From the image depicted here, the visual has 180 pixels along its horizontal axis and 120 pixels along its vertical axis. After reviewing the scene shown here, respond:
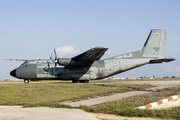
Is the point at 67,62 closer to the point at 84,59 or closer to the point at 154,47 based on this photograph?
the point at 84,59

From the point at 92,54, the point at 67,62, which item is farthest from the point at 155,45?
the point at 67,62

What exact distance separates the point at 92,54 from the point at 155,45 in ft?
34.6

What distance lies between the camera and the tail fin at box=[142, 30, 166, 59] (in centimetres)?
3095

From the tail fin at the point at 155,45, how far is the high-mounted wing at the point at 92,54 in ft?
26.2

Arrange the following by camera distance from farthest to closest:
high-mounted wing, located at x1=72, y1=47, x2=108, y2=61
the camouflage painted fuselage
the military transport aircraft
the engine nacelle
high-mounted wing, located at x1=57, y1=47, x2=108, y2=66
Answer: the camouflage painted fuselage < the military transport aircraft < the engine nacelle < high-mounted wing, located at x1=57, y1=47, x2=108, y2=66 < high-mounted wing, located at x1=72, y1=47, x2=108, y2=61

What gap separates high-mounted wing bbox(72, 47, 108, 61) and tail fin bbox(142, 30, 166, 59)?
314 inches

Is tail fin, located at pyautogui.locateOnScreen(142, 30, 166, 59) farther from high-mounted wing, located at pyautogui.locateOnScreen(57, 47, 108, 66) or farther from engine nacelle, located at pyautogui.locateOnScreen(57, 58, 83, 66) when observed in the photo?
engine nacelle, located at pyautogui.locateOnScreen(57, 58, 83, 66)

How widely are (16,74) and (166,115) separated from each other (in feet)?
77.8

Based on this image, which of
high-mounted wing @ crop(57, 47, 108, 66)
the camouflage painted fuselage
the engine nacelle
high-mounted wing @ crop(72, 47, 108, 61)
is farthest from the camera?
the camouflage painted fuselage

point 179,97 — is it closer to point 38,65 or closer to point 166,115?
point 166,115

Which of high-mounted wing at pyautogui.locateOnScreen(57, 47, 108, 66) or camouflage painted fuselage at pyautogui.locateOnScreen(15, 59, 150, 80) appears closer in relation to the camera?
high-mounted wing at pyautogui.locateOnScreen(57, 47, 108, 66)

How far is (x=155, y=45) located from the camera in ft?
102

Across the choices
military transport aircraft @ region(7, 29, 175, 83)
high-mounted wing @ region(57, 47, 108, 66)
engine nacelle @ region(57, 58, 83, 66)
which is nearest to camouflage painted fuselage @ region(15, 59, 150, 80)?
military transport aircraft @ region(7, 29, 175, 83)

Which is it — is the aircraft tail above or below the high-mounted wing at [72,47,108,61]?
above
